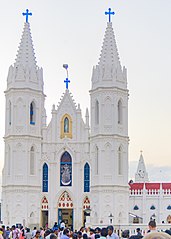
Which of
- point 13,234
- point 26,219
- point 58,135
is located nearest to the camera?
point 13,234

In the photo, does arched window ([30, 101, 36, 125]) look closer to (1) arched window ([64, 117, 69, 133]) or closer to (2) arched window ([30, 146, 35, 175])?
(2) arched window ([30, 146, 35, 175])

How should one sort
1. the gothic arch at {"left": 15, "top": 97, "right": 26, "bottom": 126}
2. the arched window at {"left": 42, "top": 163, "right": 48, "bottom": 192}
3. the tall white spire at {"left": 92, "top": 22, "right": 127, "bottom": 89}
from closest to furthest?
the gothic arch at {"left": 15, "top": 97, "right": 26, "bottom": 126}
the tall white spire at {"left": 92, "top": 22, "right": 127, "bottom": 89}
the arched window at {"left": 42, "top": 163, "right": 48, "bottom": 192}

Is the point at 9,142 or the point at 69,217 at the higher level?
the point at 9,142

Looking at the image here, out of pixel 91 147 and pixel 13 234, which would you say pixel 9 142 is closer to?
pixel 91 147

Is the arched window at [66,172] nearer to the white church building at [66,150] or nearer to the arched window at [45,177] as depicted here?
the white church building at [66,150]

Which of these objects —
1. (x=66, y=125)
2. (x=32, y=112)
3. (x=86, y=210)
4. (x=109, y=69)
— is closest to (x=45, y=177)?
(x=86, y=210)

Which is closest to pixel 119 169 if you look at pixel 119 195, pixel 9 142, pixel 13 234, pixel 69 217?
pixel 119 195

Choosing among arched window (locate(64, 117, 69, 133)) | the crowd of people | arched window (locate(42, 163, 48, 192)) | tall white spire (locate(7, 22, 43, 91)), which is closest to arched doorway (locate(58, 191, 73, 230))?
arched window (locate(42, 163, 48, 192))

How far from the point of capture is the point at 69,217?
5181 cm

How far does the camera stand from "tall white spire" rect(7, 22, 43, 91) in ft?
169

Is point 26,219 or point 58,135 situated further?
point 58,135

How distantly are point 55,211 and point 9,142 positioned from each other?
6.98 m

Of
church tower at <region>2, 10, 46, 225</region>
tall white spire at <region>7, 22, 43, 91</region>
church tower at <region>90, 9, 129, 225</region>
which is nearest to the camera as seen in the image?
church tower at <region>90, 9, 129, 225</region>

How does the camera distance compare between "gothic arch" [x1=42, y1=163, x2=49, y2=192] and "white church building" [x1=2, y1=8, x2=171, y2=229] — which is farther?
"gothic arch" [x1=42, y1=163, x2=49, y2=192]
